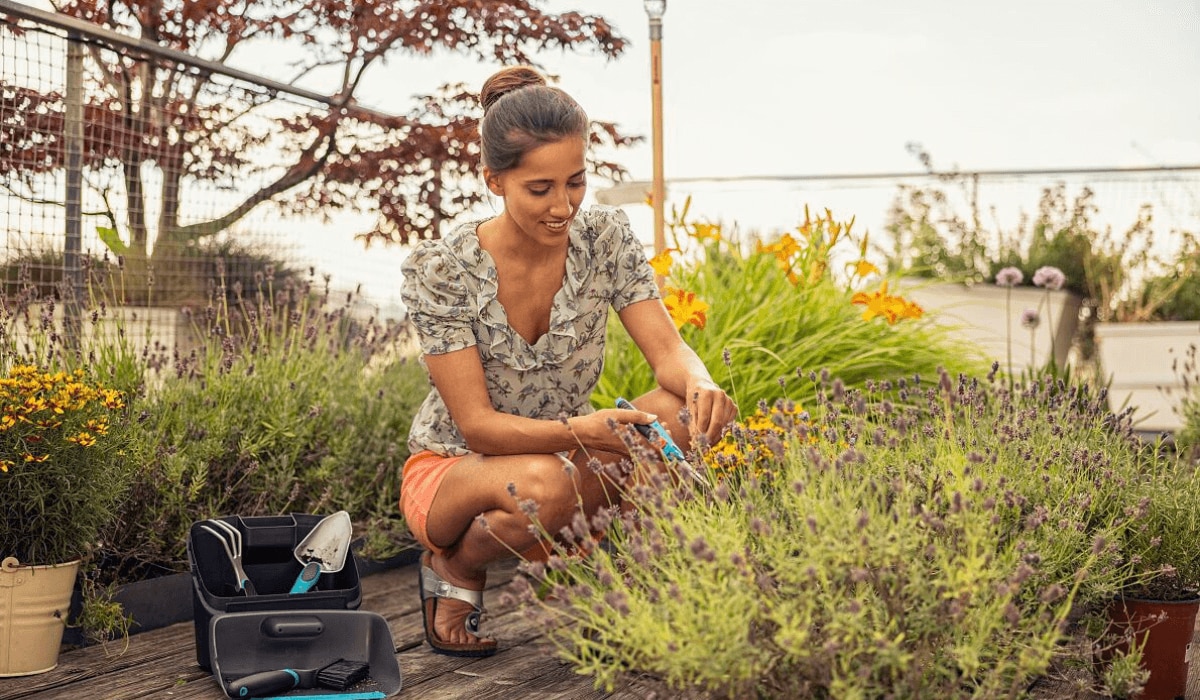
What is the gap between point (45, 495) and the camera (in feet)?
7.36

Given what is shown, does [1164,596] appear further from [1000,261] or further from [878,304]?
[1000,261]

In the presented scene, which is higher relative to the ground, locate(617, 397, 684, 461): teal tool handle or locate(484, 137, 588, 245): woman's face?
locate(484, 137, 588, 245): woman's face

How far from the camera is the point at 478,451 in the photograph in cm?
232

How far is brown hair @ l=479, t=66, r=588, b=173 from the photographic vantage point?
2.17 metres

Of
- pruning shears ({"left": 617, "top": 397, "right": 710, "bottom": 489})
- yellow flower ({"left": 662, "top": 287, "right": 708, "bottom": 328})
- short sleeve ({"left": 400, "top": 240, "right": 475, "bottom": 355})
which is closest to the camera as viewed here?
pruning shears ({"left": 617, "top": 397, "right": 710, "bottom": 489})

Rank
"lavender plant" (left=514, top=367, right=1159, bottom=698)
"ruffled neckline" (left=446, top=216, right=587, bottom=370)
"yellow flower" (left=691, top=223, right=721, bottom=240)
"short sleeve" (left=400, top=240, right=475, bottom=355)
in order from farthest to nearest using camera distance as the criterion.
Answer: "yellow flower" (left=691, top=223, right=721, bottom=240) → "ruffled neckline" (left=446, top=216, right=587, bottom=370) → "short sleeve" (left=400, top=240, right=475, bottom=355) → "lavender plant" (left=514, top=367, right=1159, bottom=698)

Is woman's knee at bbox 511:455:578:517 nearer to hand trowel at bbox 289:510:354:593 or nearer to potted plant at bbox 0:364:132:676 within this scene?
hand trowel at bbox 289:510:354:593

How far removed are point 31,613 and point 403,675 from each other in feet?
2.62

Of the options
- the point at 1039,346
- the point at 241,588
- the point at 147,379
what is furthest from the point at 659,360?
the point at 1039,346

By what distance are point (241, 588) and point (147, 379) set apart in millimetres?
1160

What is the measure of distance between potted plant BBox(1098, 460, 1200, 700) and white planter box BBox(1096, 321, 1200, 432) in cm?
441

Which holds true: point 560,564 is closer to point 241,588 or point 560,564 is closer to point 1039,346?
point 241,588

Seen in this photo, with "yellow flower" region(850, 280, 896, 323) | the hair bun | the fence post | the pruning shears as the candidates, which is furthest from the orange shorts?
the fence post

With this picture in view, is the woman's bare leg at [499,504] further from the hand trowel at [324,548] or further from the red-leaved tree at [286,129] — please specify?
the red-leaved tree at [286,129]
